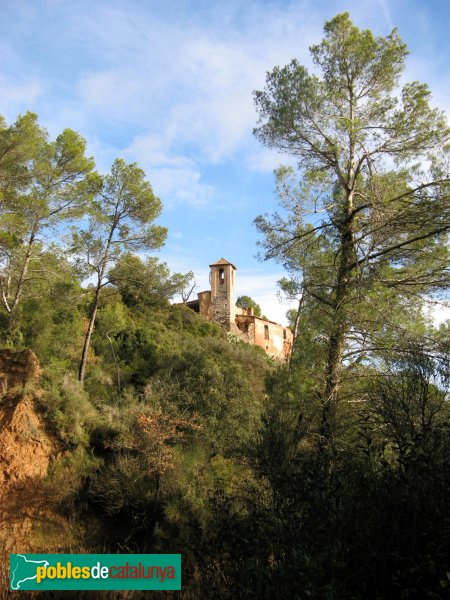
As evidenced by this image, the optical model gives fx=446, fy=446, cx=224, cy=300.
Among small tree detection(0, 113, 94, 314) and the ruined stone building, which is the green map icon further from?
the ruined stone building

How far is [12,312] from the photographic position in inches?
611

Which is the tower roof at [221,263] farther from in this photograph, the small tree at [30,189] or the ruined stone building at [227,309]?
the small tree at [30,189]

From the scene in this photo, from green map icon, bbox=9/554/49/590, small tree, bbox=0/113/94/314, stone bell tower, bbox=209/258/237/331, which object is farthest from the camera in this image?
stone bell tower, bbox=209/258/237/331

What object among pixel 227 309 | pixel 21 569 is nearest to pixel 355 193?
pixel 21 569

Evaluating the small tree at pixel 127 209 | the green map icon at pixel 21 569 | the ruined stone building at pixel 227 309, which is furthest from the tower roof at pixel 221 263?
the green map icon at pixel 21 569

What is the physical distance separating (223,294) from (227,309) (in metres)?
1.26

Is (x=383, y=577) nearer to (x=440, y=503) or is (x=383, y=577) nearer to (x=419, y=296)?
(x=440, y=503)

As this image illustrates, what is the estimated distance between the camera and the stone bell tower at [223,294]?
32125mm

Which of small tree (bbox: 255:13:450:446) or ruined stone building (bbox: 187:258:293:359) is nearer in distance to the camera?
small tree (bbox: 255:13:450:446)

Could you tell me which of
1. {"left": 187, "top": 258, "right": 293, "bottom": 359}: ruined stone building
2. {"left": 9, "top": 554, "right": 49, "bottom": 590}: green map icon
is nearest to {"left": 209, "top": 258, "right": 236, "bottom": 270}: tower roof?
{"left": 187, "top": 258, "right": 293, "bottom": 359}: ruined stone building

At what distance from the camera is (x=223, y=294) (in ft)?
108

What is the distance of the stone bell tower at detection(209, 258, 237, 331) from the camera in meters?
32.1

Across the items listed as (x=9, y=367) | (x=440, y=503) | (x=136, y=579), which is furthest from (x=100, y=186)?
(x=440, y=503)

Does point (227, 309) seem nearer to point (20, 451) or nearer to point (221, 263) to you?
point (221, 263)
